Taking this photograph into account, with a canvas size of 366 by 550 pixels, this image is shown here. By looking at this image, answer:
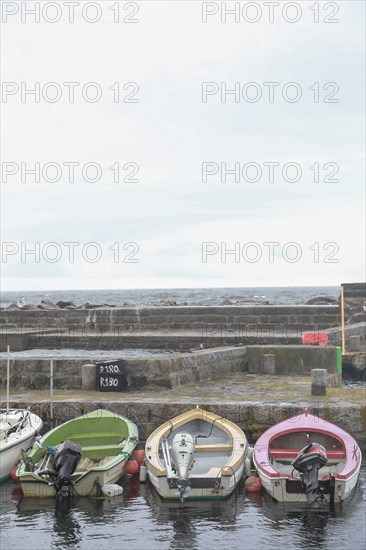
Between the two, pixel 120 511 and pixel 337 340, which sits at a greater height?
pixel 337 340

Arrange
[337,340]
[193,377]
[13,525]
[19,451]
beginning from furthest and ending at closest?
[337,340] < [193,377] < [19,451] < [13,525]

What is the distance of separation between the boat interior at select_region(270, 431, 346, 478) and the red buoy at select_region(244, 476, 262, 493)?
37 centimetres

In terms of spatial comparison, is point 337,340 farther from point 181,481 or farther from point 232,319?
point 181,481

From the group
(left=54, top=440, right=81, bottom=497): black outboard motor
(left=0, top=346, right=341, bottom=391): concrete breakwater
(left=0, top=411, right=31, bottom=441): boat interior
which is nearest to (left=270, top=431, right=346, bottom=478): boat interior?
(left=54, top=440, right=81, bottom=497): black outboard motor

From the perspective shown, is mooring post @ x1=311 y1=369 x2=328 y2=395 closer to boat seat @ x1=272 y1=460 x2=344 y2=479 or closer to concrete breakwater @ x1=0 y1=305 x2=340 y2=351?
boat seat @ x1=272 y1=460 x2=344 y2=479

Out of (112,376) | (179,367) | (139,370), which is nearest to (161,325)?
(179,367)

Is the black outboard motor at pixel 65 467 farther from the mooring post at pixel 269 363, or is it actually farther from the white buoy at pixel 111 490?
the mooring post at pixel 269 363

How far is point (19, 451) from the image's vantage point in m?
13.3

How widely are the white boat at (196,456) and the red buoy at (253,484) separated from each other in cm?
16

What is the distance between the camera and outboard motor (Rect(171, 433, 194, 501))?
1145 cm

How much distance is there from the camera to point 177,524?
10906 mm

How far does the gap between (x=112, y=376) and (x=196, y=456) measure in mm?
4114

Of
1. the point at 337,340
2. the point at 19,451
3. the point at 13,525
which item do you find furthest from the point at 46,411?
the point at 337,340

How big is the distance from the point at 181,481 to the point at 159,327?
16.4 m
